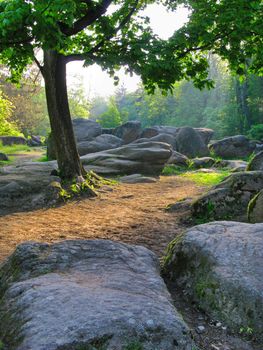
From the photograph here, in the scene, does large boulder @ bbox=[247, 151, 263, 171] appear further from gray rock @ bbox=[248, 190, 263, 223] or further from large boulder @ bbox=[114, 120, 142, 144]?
large boulder @ bbox=[114, 120, 142, 144]

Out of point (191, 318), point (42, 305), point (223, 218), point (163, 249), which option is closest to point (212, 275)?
point (191, 318)

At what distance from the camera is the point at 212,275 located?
428 cm

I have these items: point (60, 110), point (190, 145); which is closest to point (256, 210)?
point (60, 110)

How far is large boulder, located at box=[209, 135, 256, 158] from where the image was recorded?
108ft

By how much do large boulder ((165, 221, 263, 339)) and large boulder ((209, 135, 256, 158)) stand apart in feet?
93.6

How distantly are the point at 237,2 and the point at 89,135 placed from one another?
24.7m

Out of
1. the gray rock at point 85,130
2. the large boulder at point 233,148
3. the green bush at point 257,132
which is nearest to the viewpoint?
the large boulder at point 233,148

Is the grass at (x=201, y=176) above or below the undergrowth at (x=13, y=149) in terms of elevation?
below

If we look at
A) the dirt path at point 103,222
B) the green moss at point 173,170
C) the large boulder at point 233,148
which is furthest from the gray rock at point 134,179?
the large boulder at point 233,148

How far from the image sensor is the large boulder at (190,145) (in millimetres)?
31641

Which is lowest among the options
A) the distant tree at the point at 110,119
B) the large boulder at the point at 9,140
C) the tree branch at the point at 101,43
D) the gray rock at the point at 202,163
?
the gray rock at the point at 202,163

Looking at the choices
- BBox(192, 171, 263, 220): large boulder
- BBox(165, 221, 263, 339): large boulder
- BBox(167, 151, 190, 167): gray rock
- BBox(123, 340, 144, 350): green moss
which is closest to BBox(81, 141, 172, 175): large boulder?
BBox(167, 151, 190, 167): gray rock

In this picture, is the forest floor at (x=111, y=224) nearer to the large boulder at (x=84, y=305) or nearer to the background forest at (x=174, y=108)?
the large boulder at (x=84, y=305)

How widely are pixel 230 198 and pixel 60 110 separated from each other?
633 cm
